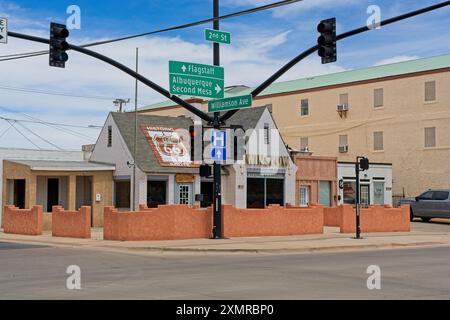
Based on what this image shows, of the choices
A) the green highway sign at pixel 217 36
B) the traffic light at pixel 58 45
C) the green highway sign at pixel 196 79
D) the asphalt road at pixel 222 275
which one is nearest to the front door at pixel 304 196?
the green highway sign at pixel 196 79

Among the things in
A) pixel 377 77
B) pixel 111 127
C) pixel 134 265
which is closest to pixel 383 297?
pixel 134 265

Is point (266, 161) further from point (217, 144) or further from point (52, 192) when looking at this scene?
→ point (217, 144)

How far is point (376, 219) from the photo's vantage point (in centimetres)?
3303

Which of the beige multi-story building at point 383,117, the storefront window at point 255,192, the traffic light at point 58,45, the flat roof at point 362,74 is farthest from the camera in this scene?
the flat roof at point 362,74

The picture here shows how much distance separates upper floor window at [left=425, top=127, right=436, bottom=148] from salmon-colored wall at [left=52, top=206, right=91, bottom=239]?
94.5ft


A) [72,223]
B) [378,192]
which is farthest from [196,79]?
[378,192]

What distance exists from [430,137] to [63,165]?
1043 inches

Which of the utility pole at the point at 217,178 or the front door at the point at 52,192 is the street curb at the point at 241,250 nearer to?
the utility pole at the point at 217,178

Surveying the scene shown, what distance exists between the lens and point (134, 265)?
18.1 metres

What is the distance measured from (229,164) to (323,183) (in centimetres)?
816

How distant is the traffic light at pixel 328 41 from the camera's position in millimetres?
20328

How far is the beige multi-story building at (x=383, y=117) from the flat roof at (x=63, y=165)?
1326cm

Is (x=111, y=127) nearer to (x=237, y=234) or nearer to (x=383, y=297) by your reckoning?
(x=237, y=234)

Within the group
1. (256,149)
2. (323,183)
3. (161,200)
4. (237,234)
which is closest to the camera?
(237,234)
